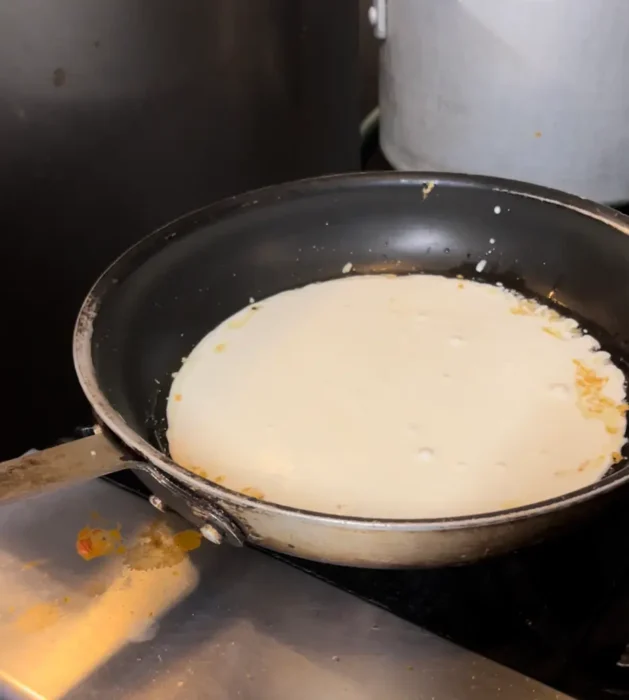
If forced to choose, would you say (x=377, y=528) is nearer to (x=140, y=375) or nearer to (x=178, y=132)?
(x=140, y=375)

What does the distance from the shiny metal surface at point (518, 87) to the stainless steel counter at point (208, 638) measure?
519 millimetres

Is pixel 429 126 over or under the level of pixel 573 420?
over

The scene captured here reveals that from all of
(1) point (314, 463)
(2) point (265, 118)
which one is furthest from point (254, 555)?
(2) point (265, 118)

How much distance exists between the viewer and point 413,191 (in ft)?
2.79

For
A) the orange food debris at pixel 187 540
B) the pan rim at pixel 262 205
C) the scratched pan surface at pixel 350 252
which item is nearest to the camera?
the pan rim at pixel 262 205

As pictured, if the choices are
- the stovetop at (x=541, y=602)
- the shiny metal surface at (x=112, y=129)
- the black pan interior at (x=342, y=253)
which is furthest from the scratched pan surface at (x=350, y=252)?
the stovetop at (x=541, y=602)

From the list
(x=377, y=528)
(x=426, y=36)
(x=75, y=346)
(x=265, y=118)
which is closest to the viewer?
(x=377, y=528)

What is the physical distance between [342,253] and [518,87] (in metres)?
0.25

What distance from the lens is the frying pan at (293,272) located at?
51 centimetres

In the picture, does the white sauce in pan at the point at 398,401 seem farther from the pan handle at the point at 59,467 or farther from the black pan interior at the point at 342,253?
→ the pan handle at the point at 59,467

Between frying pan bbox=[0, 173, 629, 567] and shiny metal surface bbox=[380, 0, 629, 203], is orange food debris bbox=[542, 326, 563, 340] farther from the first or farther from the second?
shiny metal surface bbox=[380, 0, 629, 203]

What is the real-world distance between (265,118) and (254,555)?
56 cm

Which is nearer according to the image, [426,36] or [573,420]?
[573,420]

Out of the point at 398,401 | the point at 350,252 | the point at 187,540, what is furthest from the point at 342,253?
the point at 187,540
